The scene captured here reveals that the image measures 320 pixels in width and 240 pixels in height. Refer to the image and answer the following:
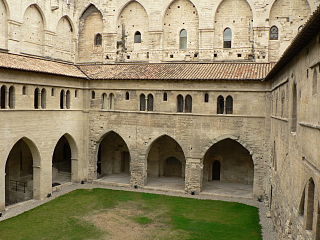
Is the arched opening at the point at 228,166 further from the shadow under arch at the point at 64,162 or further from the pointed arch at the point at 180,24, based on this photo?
the shadow under arch at the point at 64,162

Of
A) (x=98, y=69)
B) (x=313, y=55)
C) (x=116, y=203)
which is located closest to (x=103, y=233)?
(x=116, y=203)

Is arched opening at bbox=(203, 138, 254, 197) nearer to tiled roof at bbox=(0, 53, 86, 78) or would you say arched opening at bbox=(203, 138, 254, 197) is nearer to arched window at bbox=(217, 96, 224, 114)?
arched window at bbox=(217, 96, 224, 114)

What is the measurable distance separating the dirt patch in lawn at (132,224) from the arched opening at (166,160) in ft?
25.1

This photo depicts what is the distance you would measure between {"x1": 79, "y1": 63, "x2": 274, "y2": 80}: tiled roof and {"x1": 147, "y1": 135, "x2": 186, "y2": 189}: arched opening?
5.64m

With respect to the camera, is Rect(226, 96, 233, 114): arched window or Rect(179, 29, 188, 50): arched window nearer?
Rect(226, 96, 233, 114): arched window

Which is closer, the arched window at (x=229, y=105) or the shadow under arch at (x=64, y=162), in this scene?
the arched window at (x=229, y=105)

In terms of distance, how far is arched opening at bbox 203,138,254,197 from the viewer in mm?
26719

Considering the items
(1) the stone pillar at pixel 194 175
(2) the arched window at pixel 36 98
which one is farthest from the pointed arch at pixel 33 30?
(1) the stone pillar at pixel 194 175

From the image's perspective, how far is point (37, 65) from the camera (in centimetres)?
2284

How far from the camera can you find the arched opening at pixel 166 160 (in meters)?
28.5

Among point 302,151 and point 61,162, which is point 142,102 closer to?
point 61,162

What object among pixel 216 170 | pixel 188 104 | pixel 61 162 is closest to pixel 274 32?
pixel 188 104

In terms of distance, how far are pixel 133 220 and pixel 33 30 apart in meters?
15.1

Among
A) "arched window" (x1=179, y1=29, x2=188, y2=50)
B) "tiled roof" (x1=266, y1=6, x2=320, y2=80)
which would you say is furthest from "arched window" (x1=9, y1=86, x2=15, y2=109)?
"tiled roof" (x1=266, y1=6, x2=320, y2=80)
